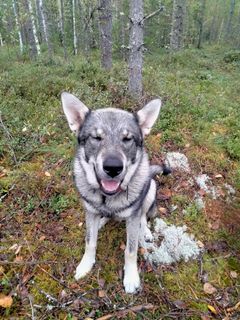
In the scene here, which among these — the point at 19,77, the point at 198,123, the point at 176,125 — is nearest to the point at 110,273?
the point at 176,125

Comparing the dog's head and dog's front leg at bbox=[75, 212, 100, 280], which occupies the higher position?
the dog's head

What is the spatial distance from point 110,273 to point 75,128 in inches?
65.6

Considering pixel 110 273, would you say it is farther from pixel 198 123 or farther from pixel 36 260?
pixel 198 123

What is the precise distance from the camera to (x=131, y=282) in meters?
3.11

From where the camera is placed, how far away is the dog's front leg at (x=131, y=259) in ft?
10.1

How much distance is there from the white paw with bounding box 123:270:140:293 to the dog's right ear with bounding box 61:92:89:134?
1.66 meters

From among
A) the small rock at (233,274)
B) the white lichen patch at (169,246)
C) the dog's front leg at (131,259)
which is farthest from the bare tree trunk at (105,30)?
the small rock at (233,274)

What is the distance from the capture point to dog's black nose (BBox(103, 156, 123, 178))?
8.14ft

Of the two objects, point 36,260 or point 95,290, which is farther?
point 36,260

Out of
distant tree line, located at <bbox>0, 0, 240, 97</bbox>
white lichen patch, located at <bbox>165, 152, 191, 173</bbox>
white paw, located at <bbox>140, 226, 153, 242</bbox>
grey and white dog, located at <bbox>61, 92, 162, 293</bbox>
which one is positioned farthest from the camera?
distant tree line, located at <bbox>0, 0, 240, 97</bbox>

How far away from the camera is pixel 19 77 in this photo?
7129mm

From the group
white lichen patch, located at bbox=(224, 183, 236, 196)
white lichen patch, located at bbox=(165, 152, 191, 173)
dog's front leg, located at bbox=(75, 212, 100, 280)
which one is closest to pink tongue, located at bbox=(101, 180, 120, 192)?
dog's front leg, located at bbox=(75, 212, 100, 280)

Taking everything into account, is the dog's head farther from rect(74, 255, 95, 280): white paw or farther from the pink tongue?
rect(74, 255, 95, 280): white paw

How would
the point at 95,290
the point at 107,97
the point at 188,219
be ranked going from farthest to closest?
the point at 107,97
the point at 188,219
the point at 95,290
